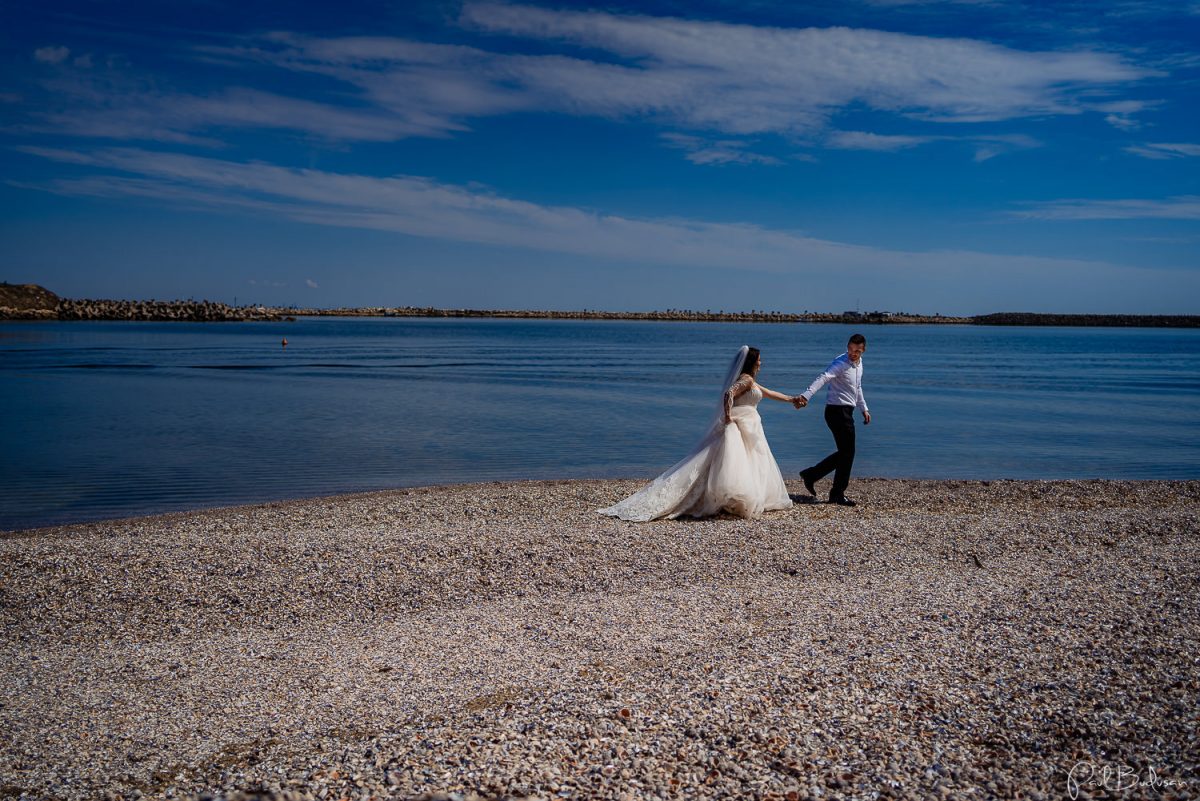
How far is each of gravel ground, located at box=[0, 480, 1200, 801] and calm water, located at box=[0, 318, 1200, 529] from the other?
5705 millimetres

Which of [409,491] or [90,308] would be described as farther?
[90,308]

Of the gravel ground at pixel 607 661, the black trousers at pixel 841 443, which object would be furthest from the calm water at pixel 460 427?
the gravel ground at pixel 607 661

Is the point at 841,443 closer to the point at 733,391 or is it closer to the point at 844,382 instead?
the point at 844,382

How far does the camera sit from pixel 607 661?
669cm

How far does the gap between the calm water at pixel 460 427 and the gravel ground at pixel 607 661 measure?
225 inches

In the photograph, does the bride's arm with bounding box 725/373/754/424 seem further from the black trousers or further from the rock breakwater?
the rock breakwater

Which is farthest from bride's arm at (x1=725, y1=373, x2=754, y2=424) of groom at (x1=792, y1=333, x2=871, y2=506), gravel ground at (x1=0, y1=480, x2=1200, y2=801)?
gravel ground at (x1=0, y1=480, x2=1200, y2=801)

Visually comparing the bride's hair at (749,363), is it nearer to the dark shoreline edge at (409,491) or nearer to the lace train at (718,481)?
the lace train at (718,481)

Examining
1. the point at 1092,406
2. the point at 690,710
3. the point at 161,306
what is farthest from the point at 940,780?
the point at 161,306

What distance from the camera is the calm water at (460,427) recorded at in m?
17.6

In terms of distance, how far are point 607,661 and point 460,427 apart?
63.5 ft

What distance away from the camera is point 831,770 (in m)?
4.84

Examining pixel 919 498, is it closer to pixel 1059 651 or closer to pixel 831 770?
pixel 1059 651

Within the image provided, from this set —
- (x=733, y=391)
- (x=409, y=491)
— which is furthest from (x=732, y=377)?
(x=409, y=491)
